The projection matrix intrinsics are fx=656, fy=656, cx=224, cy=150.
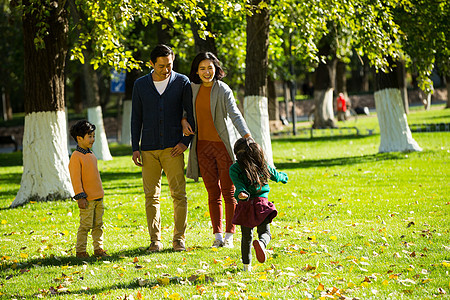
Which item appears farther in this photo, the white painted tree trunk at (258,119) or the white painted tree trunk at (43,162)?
the white painted tree trunk at (258,119)

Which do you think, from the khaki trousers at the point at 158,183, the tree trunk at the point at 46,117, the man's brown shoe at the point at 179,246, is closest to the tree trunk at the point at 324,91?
the tree trunk at the point at 46,117

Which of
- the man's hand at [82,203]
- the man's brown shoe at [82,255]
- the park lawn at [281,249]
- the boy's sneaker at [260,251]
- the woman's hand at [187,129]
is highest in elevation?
the woman's hand at [187,129]

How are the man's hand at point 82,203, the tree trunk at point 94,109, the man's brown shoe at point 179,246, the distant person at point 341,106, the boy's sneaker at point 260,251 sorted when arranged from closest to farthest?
the boy's sneaker at point 260,251 → the man's hand at point 82,203 → the man's brown shoe at point 179,246 → the tree trunk at point 94,109 → the distant person at point 341,106

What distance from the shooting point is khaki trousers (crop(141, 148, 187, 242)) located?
6.72 metres

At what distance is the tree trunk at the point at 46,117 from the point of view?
11086mm

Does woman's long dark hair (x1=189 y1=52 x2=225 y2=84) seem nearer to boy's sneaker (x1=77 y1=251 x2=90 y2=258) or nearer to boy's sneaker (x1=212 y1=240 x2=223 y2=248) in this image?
boy's sneaker (x1=212 y1=240 x2=223 y2=248)

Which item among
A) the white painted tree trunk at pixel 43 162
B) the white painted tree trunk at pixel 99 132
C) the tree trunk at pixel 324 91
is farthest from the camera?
the tree trunk at pixel 324 91

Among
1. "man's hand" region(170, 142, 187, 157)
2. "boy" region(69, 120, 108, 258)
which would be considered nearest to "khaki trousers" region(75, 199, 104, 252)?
"boy" region(69, 120, 108, 258)

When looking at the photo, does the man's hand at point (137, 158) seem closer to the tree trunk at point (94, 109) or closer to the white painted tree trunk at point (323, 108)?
the tree trunk at point (94, 109)

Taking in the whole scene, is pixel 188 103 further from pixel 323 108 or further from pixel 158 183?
pixel 323 108

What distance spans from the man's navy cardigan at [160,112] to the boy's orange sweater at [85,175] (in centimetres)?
Answer: 48

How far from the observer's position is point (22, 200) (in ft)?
36.7

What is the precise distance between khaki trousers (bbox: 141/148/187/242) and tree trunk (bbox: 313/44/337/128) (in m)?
22.4

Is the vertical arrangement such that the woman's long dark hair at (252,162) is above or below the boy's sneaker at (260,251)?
above
